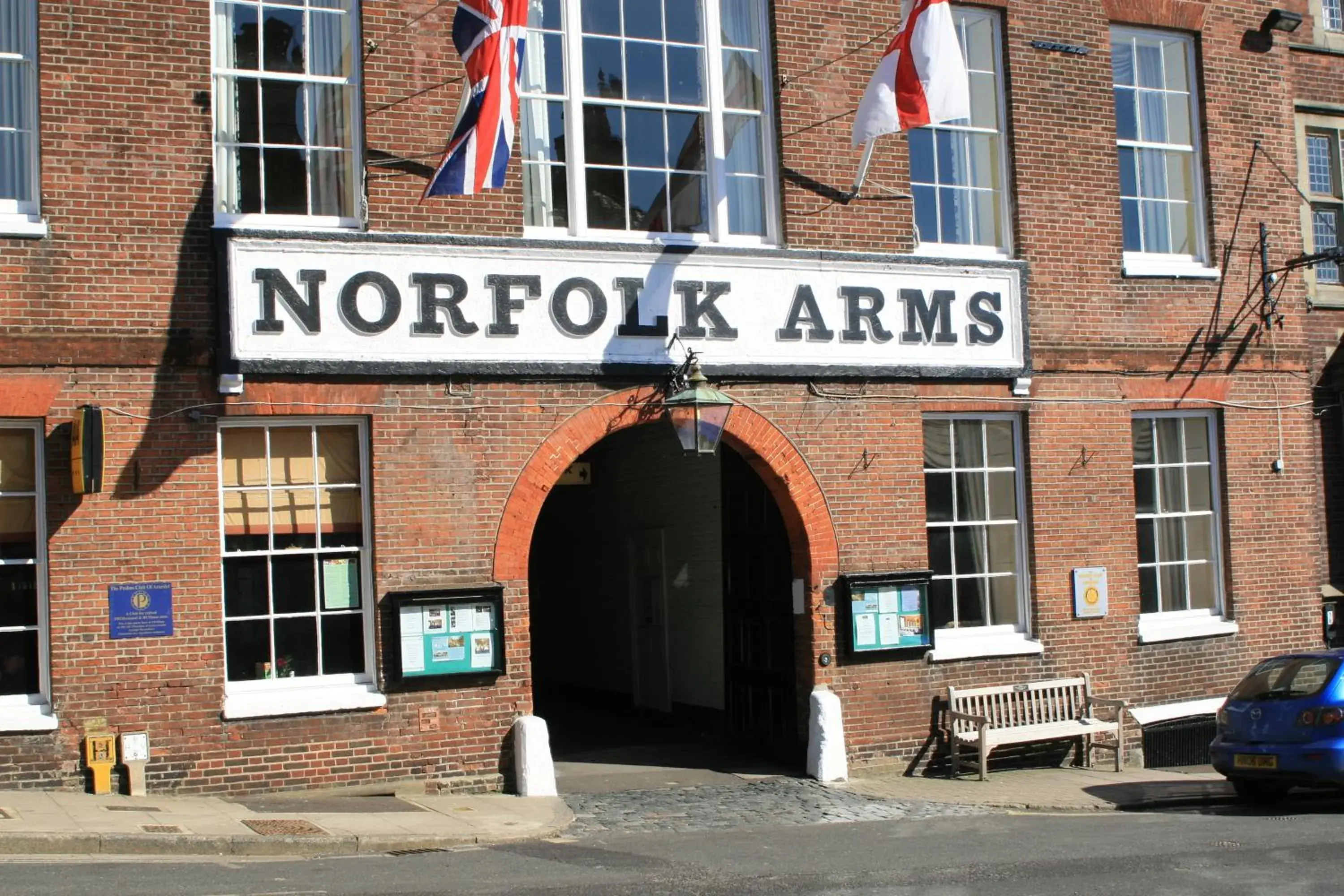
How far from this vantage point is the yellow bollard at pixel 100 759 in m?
11.5

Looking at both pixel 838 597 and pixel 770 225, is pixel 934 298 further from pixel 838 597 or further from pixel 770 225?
pixel 838 597

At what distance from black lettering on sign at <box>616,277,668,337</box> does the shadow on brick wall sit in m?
Answer: 3.47

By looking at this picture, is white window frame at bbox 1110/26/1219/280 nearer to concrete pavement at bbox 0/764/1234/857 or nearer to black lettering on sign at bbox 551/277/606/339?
concrete pavement at bbox 0/764/1234/857

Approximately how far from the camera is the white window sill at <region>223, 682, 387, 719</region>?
12.1 m

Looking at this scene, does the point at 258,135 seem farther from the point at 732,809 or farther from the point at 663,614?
the point at 663,614

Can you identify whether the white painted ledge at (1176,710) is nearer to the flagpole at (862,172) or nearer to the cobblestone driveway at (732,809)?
the cobblestone driveway at (732,809)

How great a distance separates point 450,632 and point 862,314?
16.1ft

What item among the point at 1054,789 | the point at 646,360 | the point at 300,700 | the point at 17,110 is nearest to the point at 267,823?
the point at 300,700

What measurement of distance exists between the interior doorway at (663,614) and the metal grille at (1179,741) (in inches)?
152

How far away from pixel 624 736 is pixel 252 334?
6865 mm

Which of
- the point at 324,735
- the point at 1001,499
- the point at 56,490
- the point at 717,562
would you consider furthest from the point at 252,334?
the point at 1001,499

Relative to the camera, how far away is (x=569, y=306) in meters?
13.2

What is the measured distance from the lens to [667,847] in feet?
35.1

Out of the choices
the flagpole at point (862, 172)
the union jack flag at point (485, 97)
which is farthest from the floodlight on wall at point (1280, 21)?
the union jack flag at point (485, 97)
